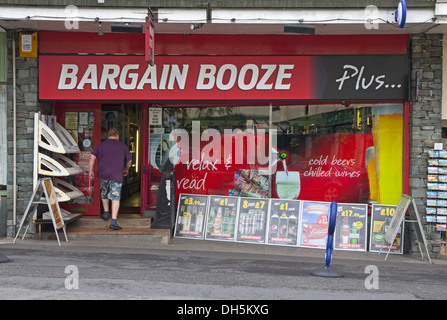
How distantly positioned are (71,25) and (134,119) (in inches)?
98.4

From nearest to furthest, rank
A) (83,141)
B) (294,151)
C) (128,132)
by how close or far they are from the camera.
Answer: (294,151) → (83,141) → (128,132)

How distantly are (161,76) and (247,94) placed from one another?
1.65 metres

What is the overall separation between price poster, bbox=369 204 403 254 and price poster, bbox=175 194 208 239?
10.4 feet

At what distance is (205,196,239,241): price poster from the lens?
9711mm

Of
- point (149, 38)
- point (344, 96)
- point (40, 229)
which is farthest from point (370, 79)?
point (40, 229)

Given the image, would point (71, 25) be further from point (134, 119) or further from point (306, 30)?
point (306, 30)

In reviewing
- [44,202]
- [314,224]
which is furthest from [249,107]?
[44,202]

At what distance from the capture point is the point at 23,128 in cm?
942

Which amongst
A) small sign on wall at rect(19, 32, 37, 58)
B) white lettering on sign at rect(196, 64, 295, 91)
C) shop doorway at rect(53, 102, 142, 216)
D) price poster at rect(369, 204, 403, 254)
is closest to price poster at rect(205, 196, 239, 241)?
shop doorway at rect(53, 102, 142, 216)

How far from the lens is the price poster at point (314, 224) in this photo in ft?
30.8

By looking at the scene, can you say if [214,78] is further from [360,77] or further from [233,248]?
[233,248]

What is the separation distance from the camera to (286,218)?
31.5 feet

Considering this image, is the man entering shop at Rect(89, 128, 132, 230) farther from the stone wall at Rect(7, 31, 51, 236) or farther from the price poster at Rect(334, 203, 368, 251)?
the price poster at Rect(334, 203, 368, 251)

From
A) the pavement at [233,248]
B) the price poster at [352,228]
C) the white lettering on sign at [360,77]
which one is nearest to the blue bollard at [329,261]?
the pavement at [233,248]
